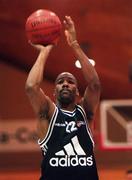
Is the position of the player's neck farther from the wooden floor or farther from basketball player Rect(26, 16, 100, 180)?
the wooden floor

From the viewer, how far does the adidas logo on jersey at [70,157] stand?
2.56 metres

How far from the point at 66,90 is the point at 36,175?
351 centimetres

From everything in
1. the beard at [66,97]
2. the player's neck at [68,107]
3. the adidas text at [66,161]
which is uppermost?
the beard at [66,97]

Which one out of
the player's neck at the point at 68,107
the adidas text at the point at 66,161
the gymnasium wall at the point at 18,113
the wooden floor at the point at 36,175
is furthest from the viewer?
the gymnasium wall at the point at 18,113

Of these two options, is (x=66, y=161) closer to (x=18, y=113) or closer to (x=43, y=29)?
(x=43, y=29)

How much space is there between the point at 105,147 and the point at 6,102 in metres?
1.63

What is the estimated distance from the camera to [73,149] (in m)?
2.58

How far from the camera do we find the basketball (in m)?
2.78

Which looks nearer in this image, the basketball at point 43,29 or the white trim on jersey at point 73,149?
the white trim on jersey at point 73,149

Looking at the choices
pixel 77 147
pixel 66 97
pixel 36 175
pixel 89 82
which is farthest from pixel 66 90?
pixel 36 175

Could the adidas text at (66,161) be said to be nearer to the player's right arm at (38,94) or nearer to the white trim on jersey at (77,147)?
the white trim on jersey at (77,147)

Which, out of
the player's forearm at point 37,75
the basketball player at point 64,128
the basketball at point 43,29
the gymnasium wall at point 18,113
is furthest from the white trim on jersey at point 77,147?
the gymnasium wall at point 18,113

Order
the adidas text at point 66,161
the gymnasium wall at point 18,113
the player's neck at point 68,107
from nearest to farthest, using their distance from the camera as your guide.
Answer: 1. the adidas text at point 66,161
2. the player's neck at point 68,107
3. the gymnasium wall at point 18,113

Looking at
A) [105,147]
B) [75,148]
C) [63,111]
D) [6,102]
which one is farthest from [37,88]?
[6,102]
